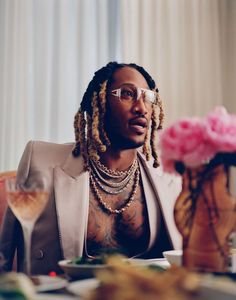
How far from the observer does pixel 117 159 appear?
171 cm

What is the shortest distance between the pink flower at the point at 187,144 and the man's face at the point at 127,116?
74cm

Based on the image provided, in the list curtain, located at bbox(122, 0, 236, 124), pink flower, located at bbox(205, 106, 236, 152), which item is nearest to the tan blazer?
pink flower, located at bbox(205, 106, 236, 152)

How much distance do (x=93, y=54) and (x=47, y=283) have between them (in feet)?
6.87

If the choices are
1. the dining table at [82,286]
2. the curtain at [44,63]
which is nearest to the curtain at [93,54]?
the curtain at [44,63]

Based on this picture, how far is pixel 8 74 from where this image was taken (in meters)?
2.61

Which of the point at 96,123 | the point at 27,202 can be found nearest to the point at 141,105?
the point at 96,123

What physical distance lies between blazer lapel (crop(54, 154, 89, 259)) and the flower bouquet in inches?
25.8

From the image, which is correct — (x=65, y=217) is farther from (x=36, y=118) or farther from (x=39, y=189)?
(x=36, y=118)

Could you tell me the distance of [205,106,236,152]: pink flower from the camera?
2.72 feet

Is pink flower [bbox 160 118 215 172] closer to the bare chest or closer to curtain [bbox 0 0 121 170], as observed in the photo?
the bare chest

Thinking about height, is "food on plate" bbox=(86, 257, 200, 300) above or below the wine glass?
below

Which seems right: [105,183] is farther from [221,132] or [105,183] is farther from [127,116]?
[221,132]

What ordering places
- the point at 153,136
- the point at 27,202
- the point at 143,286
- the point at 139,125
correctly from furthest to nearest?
the point at 153,136 < the point at 139,125 < the point at 27,202 < the point at 143,286

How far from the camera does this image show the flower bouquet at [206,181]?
837 millimetres
